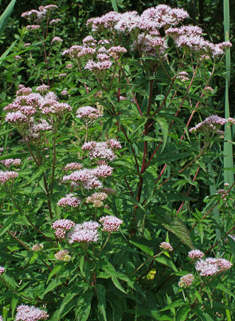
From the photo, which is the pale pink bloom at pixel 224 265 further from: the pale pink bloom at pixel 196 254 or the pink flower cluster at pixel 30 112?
the pink flower cluster at pixel 30 112

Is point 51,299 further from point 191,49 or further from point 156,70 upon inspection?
point 191,49

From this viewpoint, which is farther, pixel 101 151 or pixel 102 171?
pixel 101 151

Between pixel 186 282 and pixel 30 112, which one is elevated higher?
pixel 30 112

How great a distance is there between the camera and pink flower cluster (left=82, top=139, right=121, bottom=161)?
238 cm

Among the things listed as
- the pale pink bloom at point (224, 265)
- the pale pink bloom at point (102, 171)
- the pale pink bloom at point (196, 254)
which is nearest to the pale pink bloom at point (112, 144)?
the pale pink bloom at point (102, 171)

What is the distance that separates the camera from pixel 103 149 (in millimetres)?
2404

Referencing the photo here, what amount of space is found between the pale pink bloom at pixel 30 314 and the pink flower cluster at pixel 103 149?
43.5 inches

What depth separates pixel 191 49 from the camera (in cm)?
242

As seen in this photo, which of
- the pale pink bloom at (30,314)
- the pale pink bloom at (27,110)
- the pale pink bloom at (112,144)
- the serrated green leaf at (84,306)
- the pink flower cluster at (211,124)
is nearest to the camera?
the serrated green leaf at (84,306)

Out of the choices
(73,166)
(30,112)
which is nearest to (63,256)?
(73,166)

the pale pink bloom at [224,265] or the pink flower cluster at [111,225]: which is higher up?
the pink flower cluster at [111,225]

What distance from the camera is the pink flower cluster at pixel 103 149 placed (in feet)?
7.79

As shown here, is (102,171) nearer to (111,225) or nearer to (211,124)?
(111,225)

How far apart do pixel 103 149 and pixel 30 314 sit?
1207 millimetres
